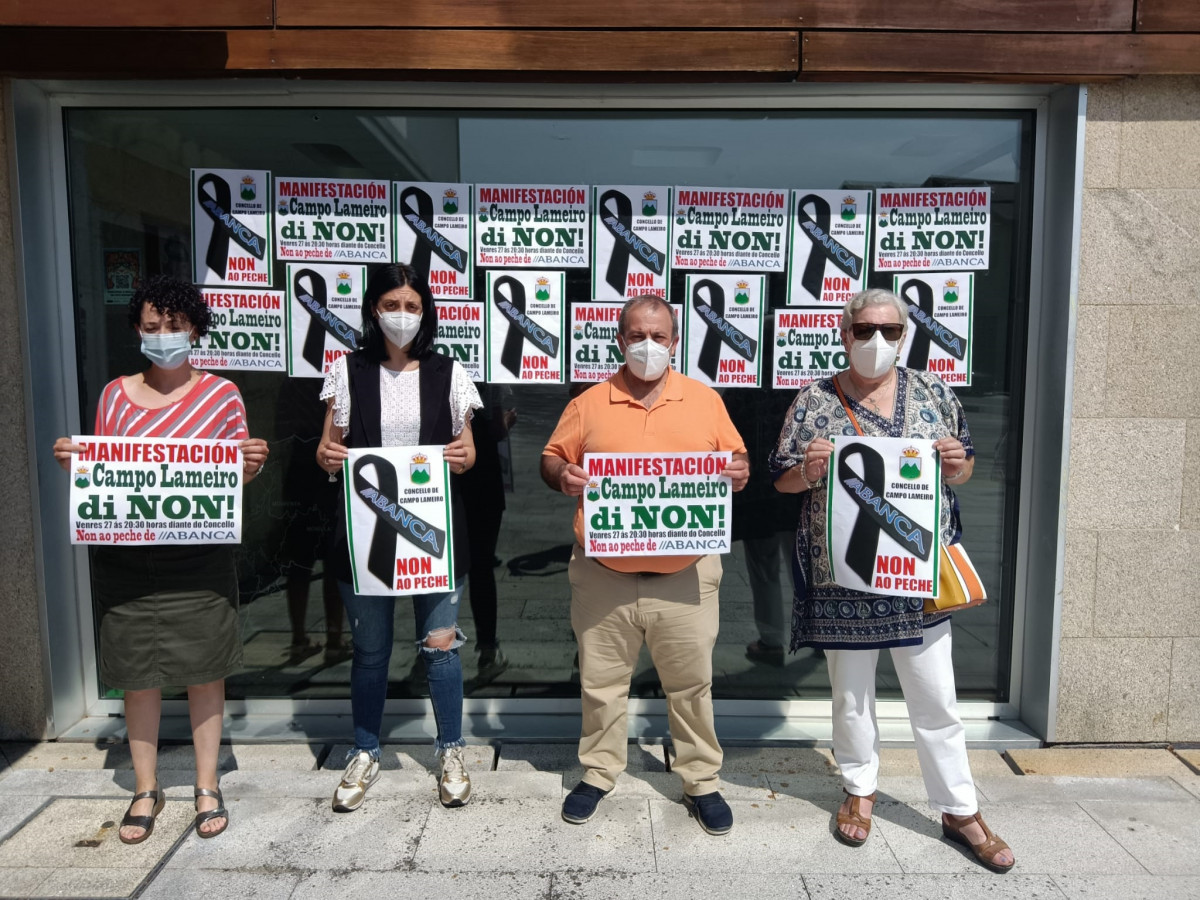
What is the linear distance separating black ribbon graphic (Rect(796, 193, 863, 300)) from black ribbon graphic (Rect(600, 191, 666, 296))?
680 millimetres

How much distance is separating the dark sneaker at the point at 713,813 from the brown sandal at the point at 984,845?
81 cm

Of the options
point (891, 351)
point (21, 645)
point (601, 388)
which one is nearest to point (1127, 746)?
point (891, 351)

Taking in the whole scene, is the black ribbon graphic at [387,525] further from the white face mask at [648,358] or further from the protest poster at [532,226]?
the protest poster at [532,226]

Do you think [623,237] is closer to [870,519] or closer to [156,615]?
[870,519]

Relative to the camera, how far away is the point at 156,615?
3320mm

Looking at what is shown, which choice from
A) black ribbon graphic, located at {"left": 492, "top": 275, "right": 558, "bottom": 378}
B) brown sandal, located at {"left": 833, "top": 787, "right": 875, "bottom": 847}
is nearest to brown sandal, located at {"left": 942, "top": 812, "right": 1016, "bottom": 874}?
brown sandal, located at {"left": 833, "top": 787, "right": 875, "bottom": 847}

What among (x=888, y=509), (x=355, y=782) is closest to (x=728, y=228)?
(x=888, y=509)

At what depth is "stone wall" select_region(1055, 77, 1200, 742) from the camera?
3.92 m

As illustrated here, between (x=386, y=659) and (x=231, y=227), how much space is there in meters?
2.13

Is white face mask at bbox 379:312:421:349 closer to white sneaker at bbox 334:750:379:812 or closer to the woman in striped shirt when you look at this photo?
the woman in striped shirt

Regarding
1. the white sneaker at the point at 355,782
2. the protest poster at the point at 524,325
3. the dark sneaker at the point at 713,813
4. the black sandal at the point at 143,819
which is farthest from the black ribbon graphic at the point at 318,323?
the dark sneaker at the point at 713,813

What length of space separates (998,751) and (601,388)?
2.59m

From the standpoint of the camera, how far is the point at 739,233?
4.18 meters

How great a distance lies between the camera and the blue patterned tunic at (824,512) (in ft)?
10.4
